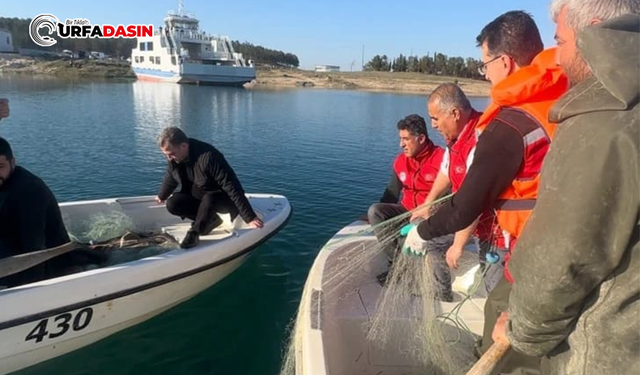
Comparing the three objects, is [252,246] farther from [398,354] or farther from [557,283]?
[557,283]

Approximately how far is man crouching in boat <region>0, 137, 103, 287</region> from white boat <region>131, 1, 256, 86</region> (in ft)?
197

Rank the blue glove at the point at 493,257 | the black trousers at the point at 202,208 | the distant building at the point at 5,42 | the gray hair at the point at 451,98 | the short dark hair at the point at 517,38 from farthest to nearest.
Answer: the distant building at the point at 5,42 < the black trousers at the point at 202,208 < the gray hair at the point at 451,98 < the blue glove at the point at 493,257 < the short dark hair at the point at 517,38

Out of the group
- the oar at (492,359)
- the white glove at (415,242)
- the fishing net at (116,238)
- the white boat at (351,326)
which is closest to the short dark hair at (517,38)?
the white glove at (415,242)

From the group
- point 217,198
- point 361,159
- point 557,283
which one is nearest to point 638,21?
point 557,283

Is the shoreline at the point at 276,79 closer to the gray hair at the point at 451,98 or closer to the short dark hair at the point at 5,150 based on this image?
the short dark hair at the point at 5,150

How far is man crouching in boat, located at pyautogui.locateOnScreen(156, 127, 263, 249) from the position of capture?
17.7 feet

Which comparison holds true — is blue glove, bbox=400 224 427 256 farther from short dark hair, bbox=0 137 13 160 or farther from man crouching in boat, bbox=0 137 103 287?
short dark hair, bbox=0 137 13 160

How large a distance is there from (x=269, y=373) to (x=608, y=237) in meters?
4.08

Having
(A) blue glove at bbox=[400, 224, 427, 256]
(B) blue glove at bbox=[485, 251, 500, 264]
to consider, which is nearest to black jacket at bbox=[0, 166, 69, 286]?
(A) blue glove at bbox=[400, 224, 427, 256]

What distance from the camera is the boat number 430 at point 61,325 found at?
13.6ft

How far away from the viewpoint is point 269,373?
4.75 metres

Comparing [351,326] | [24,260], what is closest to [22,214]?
[24,260]

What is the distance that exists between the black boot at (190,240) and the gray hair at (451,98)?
10.8 feet

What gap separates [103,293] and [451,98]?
3.63m
